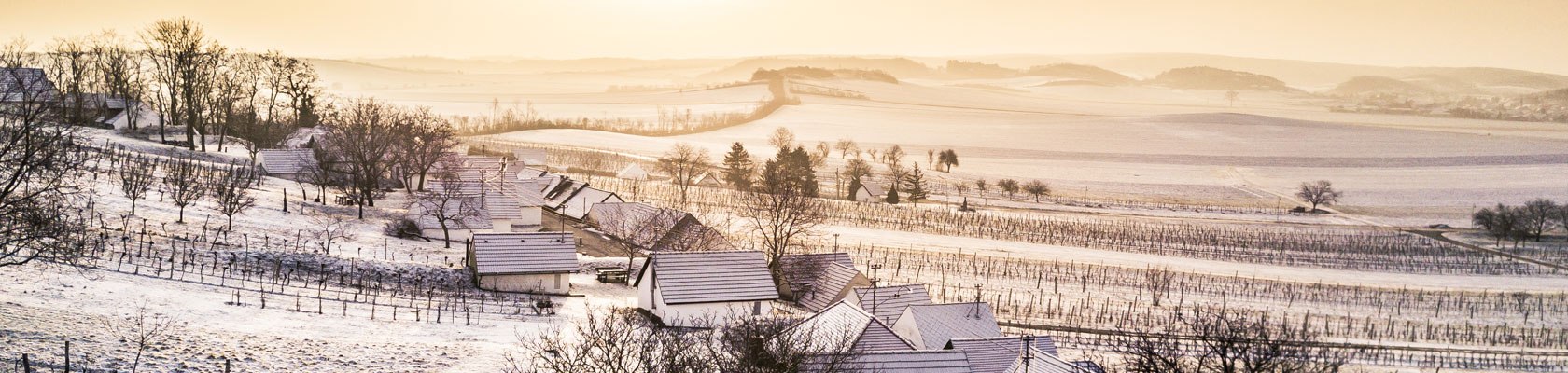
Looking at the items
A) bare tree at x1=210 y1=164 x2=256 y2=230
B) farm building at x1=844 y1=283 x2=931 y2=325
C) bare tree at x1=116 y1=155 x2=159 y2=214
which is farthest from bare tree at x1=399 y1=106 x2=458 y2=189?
farm building at x1=844 y1=283 x2=931 y2=325

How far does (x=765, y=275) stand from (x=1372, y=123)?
16776cm

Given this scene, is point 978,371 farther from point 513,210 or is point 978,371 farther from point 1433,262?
point 1433,262

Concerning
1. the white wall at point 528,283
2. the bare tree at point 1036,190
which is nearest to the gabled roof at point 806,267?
the white wall at point 528,283

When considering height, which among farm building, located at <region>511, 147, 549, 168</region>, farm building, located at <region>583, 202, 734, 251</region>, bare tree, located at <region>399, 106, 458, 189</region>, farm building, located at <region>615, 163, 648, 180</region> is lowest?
farm building, located at <region>583, 202, 734, 251</region>

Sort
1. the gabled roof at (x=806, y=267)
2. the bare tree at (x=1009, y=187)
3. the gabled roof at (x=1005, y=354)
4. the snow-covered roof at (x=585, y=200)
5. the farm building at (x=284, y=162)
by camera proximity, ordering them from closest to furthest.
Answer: the gabled roof at (x=1005, y=354)
the gabled roof at (x=806, y=267)
the farm building at (x=284, y=162)
the snow-covered roof at (x=585, y=200)
the bare tree at (x=1009, y=187)

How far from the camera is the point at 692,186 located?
83875mm

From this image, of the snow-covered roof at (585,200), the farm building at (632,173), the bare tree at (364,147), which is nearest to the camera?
the bare tree at (364,147)

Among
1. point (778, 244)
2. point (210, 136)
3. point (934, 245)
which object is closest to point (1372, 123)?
point (934, 245)

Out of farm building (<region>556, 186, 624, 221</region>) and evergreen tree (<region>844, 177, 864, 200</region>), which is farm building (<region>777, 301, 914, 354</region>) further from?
evergreen tree (<region>844, 177, 864, 200</region>)

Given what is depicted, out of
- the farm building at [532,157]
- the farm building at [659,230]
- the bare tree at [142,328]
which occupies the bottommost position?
the bare tree at [142,328]

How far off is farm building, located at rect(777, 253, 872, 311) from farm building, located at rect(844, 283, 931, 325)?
2507 mm

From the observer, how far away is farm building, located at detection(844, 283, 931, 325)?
36.7 metres

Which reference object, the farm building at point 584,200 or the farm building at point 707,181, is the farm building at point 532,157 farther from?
the farm building at point 584,200

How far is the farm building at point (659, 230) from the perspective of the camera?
1863 inches
